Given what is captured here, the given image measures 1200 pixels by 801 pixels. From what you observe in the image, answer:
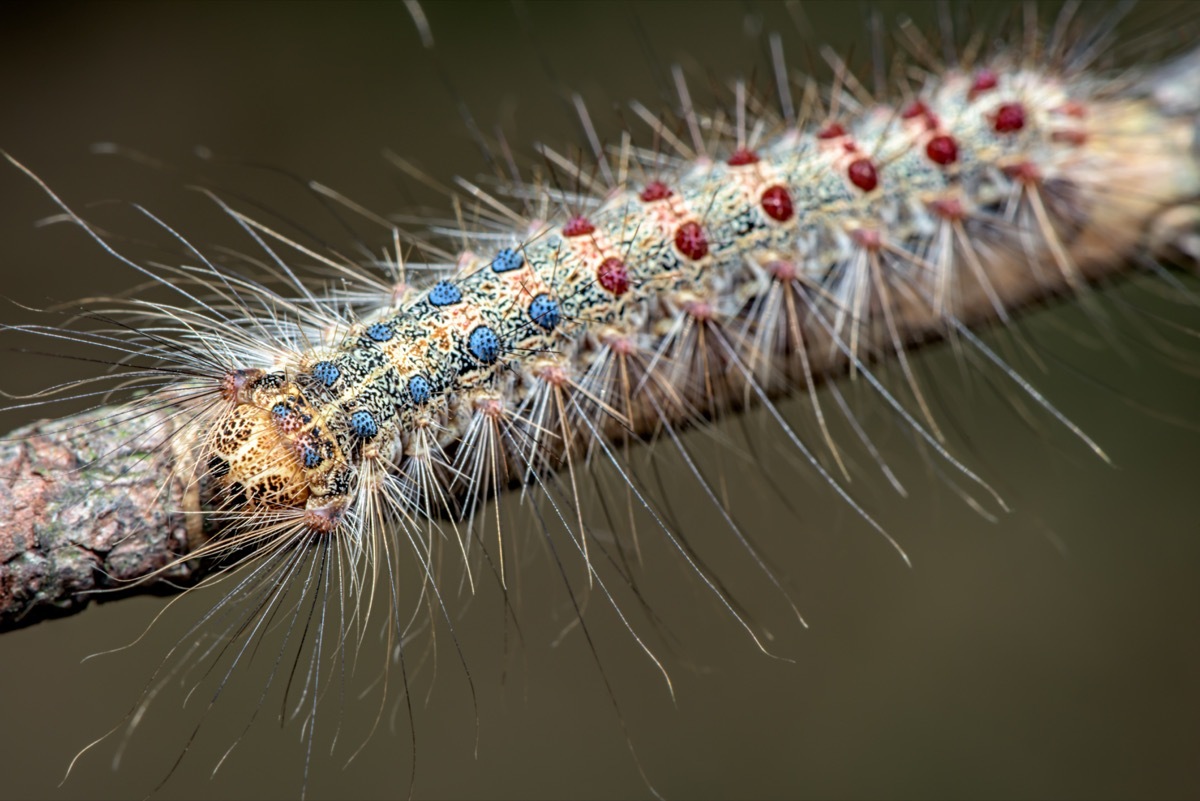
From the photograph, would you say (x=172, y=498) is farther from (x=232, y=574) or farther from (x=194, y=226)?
(x=194, y=226)

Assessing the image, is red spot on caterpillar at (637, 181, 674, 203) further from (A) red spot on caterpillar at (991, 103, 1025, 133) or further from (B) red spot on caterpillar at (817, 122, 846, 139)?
(A) red spot on caterpillar at (991, 103, 1025, 133)

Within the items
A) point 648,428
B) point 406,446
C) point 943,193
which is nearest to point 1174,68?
point 943,193

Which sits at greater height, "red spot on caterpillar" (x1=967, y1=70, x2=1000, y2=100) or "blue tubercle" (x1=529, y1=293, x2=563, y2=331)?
"red spot on caterpillar" (x1=967, y1=70, x2=1000, y2=100)

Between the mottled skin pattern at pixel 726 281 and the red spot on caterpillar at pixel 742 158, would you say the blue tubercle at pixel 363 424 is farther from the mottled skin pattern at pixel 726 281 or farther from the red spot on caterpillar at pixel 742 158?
the red spot on caterpillar at pixel 742 158

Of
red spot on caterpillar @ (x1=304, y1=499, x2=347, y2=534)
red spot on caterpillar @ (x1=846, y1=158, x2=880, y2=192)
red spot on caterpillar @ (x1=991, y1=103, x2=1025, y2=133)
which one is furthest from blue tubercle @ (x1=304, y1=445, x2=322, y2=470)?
red spot on caterpillar @ (x1=991, y1=103, x2=1025, y2=133)

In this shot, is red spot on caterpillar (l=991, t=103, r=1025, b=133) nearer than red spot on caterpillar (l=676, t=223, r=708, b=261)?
No

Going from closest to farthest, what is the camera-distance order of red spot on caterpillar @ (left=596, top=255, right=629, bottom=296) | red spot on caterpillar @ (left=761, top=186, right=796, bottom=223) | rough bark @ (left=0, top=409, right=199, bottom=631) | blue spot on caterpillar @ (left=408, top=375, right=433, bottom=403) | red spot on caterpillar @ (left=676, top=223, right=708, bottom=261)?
rough bark @ (left=0, top=409, right=199, bottom=631), blue spot on caterpillar @ (left=408, top=375, right=433, bottom=403), red spot on caterpillar @ (left=596, top=255, right=629, bottom=296), red spot on caterpillar @ (left=676, top=223, right=708, bottom=261), red spot on caterpillar @ (left=761, top=186, right=796, bottom=223)

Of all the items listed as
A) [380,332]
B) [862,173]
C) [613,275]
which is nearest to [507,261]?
[613,275]

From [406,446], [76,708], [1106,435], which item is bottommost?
[1106,435]
